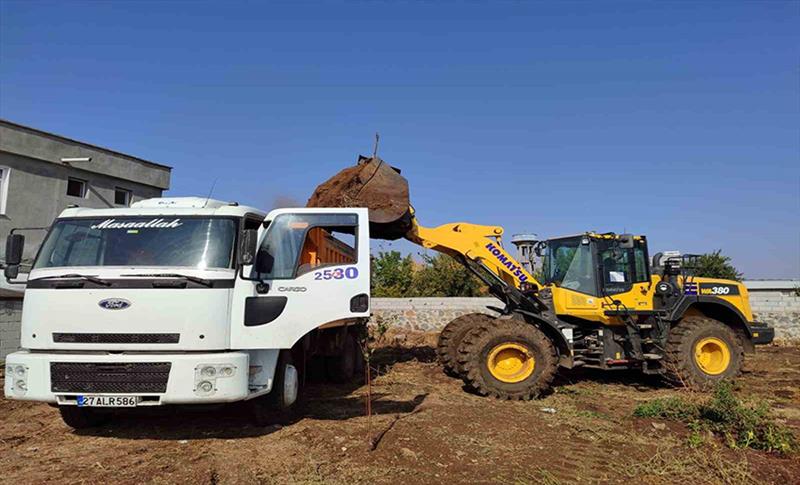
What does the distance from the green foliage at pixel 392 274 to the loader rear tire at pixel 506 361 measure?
50.5 feet

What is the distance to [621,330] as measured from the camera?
9016 millimetres

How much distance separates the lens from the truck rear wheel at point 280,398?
5.70 m

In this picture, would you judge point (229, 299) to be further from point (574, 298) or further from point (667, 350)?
point (667, 350)

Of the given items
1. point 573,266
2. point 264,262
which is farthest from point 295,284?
point 573,266

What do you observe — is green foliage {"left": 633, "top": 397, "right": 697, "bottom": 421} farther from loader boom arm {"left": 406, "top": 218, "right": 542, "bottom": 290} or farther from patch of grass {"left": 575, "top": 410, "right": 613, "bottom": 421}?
loader boom arm {"left": 406, "top": 218, "right": 542, "bottom": 290}

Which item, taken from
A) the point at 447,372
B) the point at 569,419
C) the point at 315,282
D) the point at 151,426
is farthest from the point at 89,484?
the point at 447,372

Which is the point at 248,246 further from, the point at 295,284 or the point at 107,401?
the point at 107,401

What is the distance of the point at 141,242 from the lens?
5.47 meters

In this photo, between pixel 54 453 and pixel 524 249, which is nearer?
pixel 54 453

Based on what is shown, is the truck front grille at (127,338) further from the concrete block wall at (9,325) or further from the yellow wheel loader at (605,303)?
the concrete block wall at (9,325)

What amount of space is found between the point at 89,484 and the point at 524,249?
7.23 meters

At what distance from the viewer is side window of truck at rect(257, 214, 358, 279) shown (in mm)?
5680

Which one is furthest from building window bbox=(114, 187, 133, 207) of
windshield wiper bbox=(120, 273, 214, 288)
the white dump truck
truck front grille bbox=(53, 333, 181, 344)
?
windshield wiper bbox=(120, 273, 214, 288)

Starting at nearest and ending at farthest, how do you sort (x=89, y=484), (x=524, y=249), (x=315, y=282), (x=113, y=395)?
(x=89, y=484) → (x=113, y=395) → (x=315, y=282) → (x=524, y=249)
